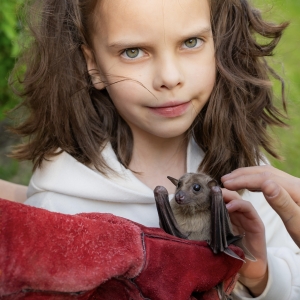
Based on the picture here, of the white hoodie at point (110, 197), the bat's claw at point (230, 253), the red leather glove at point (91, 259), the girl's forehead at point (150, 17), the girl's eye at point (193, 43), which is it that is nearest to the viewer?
the red leather glove at point (91, 259)

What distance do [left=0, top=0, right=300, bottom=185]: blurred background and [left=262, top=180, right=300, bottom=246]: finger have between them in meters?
0.81

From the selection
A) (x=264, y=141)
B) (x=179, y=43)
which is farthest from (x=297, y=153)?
(x=179, y=43)

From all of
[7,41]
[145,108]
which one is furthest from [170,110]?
[7,41]

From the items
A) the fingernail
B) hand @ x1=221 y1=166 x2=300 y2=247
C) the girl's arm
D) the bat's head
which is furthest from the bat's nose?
the girl's arm

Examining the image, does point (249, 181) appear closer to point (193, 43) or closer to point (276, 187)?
point (276, 187)

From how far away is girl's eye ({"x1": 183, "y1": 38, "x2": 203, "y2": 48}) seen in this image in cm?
181

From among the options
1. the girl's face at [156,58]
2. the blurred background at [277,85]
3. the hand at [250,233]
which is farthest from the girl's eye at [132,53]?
the blurred background at [277,85]

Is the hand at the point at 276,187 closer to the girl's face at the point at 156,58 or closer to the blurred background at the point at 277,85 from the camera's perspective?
the girl's face at the point at 156,58

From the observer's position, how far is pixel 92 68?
2062 mm

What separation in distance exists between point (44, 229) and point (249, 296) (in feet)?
3.47

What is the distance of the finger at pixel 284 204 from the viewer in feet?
5.08

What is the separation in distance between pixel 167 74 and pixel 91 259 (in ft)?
2.37

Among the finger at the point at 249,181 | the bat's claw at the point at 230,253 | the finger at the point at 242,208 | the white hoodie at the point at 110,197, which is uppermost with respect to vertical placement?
the finger at the point at 249,181

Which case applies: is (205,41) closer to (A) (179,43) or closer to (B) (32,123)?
(A) (179,43)
